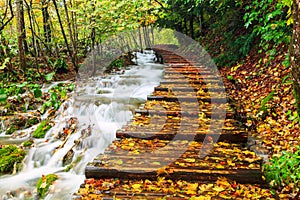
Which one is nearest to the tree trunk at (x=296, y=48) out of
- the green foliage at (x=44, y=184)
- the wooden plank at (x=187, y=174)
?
the wooden plank at (x=187, y=174)

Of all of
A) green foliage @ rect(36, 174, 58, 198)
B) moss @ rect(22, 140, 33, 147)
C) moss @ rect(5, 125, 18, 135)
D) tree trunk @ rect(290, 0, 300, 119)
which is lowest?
green foliage @ rect(36, 174, 58, 198)

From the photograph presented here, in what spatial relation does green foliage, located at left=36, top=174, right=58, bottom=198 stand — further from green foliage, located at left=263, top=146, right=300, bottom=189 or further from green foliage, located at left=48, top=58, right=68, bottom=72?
green foliage, located at left=48, top=58, right=68, bottom=72

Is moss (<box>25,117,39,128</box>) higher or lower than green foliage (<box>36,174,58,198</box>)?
higher

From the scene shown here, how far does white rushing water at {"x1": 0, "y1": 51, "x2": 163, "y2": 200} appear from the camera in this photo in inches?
201

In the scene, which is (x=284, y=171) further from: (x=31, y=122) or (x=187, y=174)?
(x=31, y=122)

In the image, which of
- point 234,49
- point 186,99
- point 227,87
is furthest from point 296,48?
point 234,49

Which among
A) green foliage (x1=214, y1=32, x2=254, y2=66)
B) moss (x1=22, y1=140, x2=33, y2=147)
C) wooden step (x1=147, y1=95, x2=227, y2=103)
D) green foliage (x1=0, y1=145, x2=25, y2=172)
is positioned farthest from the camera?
green foliage (x1=214, y1=32, x2=254, y2=66)

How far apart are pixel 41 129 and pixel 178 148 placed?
4708 millimetres

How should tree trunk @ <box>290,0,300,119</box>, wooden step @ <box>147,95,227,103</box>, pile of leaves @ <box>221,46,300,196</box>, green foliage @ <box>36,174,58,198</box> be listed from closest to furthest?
tree trunk @ <box>290,0,300,119</box> < pile of leaves @ <box>221,46,300,196</box> < green foliage @ <box>36,174,58,198</box> < wooden step @ <box>147,95,227,103</box>

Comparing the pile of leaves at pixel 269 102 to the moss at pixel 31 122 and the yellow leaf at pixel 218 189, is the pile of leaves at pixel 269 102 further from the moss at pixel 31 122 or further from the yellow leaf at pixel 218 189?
the moss at pixel 31 122

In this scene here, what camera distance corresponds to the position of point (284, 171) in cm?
362

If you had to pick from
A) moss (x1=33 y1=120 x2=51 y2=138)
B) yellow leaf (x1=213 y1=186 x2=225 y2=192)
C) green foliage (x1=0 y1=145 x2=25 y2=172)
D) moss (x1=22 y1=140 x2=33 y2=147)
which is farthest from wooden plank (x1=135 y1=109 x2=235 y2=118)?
moss (x1=33 y1=120 x2=51 y2=138)

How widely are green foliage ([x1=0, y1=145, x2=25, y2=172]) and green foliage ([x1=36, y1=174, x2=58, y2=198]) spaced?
110cm

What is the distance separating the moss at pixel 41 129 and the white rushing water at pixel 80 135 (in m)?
0.13
